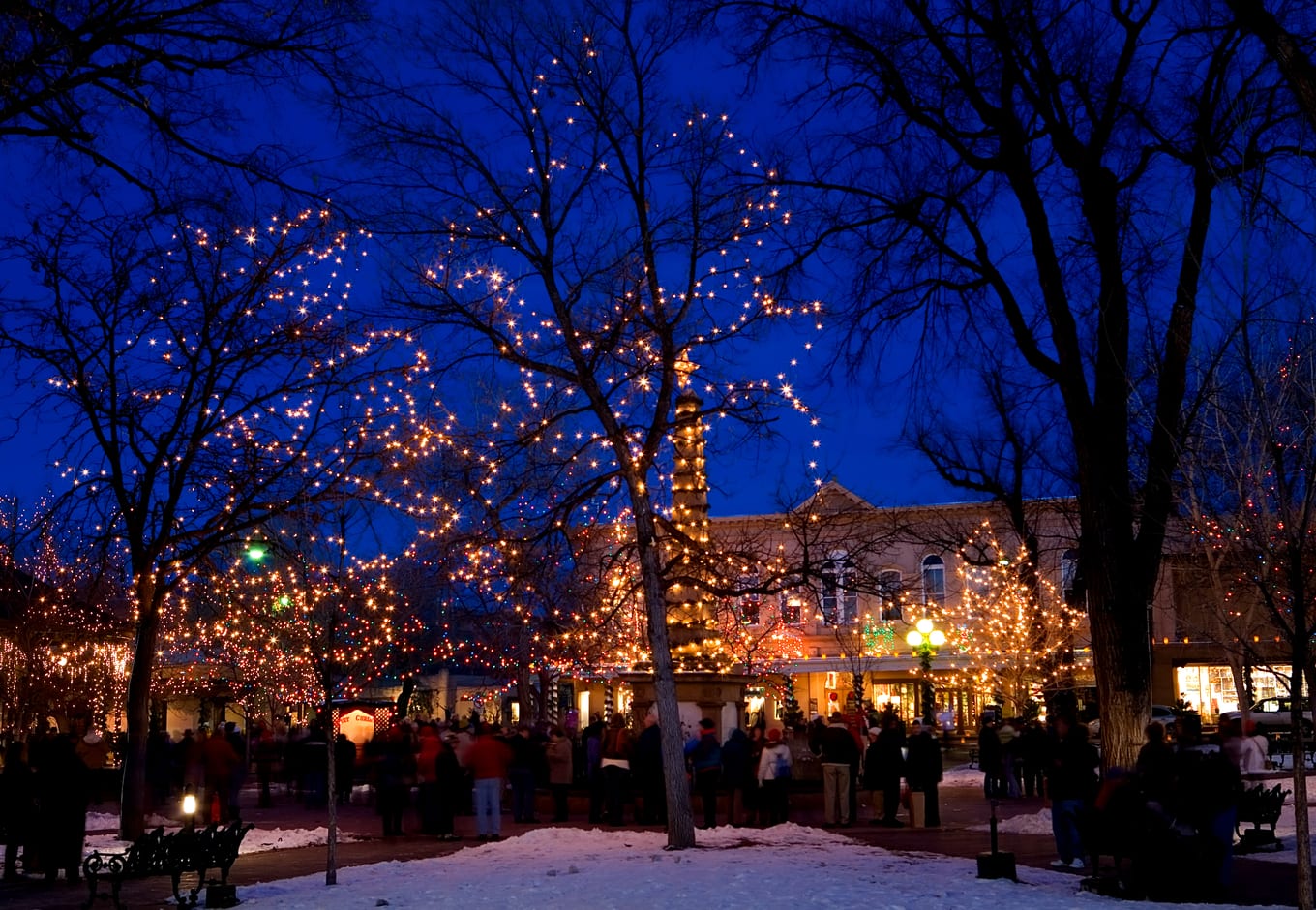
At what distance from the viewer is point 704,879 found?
13.9m

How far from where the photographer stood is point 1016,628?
4178 cm

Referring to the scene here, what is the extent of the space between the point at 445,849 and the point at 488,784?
1561 millimetres

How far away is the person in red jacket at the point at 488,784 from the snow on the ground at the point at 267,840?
2.09 meters

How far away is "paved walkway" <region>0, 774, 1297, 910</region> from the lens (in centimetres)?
1376

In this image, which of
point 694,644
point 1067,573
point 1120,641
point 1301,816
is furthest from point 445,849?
point 1067,573

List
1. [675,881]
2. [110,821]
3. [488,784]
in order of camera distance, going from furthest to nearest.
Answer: [110,821]
[488,784]
[675,881]

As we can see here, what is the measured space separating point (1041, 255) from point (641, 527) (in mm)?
5778

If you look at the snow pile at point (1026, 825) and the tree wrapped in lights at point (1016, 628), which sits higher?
the tree wrapped in lights at point (1016, 628)

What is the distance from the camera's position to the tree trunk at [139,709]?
18.2 meters

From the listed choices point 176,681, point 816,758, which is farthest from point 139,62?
point 176,681

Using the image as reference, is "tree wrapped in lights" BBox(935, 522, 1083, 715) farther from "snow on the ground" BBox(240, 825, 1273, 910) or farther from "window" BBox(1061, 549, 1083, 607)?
"snow on the ground" BBox(240, 825, 1273, 910)

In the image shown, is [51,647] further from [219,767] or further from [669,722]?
[669,722]

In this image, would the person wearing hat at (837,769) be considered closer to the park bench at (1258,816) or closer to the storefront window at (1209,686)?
the park bench at (1258,816)

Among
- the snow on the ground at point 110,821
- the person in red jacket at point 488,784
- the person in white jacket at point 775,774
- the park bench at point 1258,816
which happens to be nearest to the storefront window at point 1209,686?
A: the person in white jacket at point 775,774
